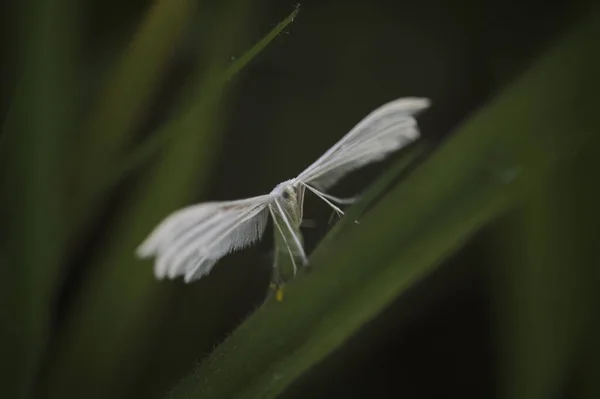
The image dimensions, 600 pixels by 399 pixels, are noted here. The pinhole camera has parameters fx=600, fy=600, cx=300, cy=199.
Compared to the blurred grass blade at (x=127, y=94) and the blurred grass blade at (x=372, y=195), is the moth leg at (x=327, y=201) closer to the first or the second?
the blurred grass blade at (x=372, y=195)

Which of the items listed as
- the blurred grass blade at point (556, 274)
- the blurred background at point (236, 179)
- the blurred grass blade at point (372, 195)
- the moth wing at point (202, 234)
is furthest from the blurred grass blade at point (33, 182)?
the blurred grass blade at point (556, 274)

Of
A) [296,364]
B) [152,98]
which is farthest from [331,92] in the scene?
[296,364]

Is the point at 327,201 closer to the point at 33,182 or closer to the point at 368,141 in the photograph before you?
the point at 368,141

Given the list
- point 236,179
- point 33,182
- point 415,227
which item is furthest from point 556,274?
point 33,182

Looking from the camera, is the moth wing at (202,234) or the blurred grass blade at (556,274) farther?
the blurred grass blade at (556,274)

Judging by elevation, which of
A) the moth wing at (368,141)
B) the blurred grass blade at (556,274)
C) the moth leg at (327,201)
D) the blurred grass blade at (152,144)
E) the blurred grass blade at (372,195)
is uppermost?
the blurred grass blade at (152,144)

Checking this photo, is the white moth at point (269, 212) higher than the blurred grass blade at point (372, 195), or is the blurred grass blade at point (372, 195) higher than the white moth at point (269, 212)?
the white moth at point (269, 212)
